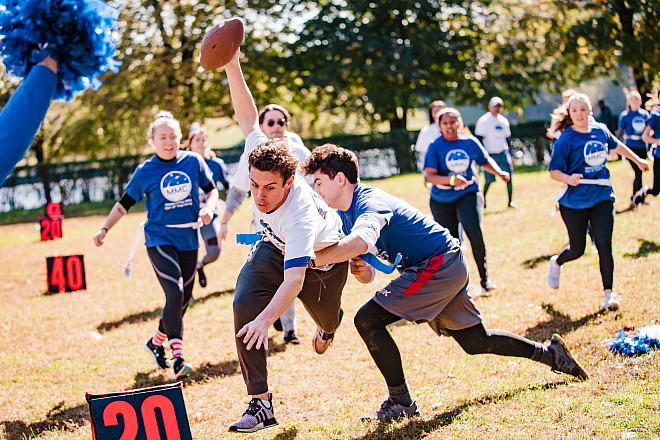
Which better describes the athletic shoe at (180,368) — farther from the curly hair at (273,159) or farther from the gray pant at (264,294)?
the curly hair at (273,159)

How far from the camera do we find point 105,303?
9320 millimetres

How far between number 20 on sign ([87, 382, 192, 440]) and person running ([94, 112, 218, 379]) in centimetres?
225

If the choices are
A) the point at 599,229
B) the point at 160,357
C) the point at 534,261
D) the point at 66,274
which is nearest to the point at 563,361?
the point at 599,229

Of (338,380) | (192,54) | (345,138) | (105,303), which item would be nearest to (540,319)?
(338,380)

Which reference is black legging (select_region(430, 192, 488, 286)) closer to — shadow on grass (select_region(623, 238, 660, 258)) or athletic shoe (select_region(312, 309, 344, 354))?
shadow on grass (select_region(623, 238, 660, 258))

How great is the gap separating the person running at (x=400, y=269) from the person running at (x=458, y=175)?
315cm

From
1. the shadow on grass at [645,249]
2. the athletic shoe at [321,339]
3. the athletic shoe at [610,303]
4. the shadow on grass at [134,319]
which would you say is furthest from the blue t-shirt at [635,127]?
the athletic shoe at [321,339]

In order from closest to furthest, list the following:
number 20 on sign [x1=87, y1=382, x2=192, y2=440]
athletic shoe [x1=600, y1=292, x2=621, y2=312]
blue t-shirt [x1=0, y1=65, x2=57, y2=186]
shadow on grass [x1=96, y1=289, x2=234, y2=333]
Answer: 1. blue t-shirt [x1=0, y1=65, x2=57, y2=186]
2. number 20 on sign [x1=87, y1=382, x2=192, y2=440]
3. athletic shoe [x1=600, y1=292, x2=621, y2=312]
4. shadow on grass [x1=96, y1=289, x2=234, y2=333]

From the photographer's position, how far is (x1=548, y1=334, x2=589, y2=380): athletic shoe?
4766 mm

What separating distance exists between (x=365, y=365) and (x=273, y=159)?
2718mm

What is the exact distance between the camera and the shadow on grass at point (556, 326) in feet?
19.8

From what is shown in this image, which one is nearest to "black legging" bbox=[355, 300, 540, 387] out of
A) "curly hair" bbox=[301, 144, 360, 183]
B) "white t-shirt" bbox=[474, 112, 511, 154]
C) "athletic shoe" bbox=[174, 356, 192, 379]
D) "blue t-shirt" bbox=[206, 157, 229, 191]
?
"curly hair" bbox=[301, 144, 360, 183]

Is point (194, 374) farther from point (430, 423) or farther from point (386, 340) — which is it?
point (430, 423)

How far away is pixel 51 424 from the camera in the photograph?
16.7ft
